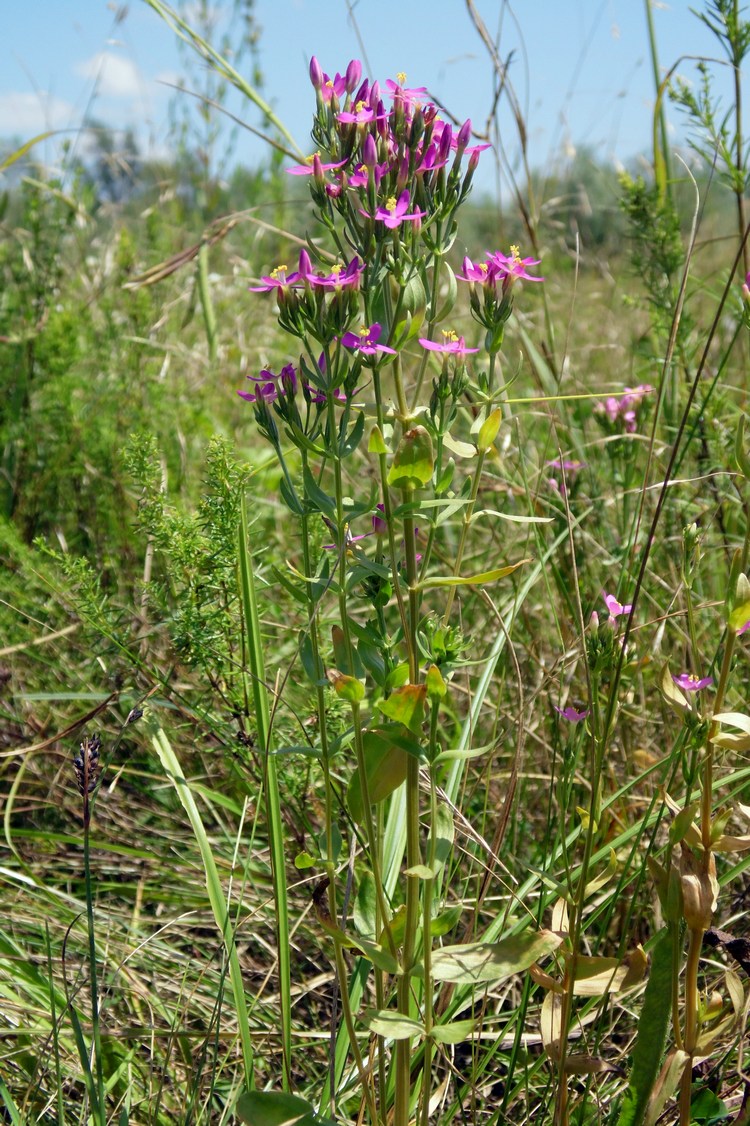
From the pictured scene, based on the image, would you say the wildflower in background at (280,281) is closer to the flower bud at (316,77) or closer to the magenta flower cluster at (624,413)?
the flower bud at (316,77)

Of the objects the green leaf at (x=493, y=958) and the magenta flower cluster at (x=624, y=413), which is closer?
the green leaf at (x=493, y=958)

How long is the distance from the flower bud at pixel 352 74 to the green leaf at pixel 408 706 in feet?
2.45

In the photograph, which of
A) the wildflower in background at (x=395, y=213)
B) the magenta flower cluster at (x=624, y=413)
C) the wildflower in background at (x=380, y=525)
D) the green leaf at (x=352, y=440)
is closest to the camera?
the wildflower in background at (x=395, y=213)

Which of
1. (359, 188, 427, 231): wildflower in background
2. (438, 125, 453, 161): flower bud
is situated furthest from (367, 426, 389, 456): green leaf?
(438, 125, 453, 161): flower bud

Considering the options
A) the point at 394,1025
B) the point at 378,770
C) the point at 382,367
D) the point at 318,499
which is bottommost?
the point at 394,1025

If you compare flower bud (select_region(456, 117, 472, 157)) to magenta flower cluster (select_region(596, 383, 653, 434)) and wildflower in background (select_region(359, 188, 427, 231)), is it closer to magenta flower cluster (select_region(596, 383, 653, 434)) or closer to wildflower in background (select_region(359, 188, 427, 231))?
wildflower in background (select_region(359, 188, 427, 231))

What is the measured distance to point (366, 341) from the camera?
3.62 feet

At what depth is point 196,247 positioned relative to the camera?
2297 millimetres

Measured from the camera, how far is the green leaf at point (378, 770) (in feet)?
4.17

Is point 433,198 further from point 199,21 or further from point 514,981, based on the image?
point 199,21

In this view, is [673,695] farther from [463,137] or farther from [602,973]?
[463,137]

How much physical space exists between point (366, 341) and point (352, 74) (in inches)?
14.1

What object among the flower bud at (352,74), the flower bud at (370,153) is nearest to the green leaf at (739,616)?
the flower bud at (370,153)

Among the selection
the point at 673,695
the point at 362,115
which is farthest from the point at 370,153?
the point at 673,695
